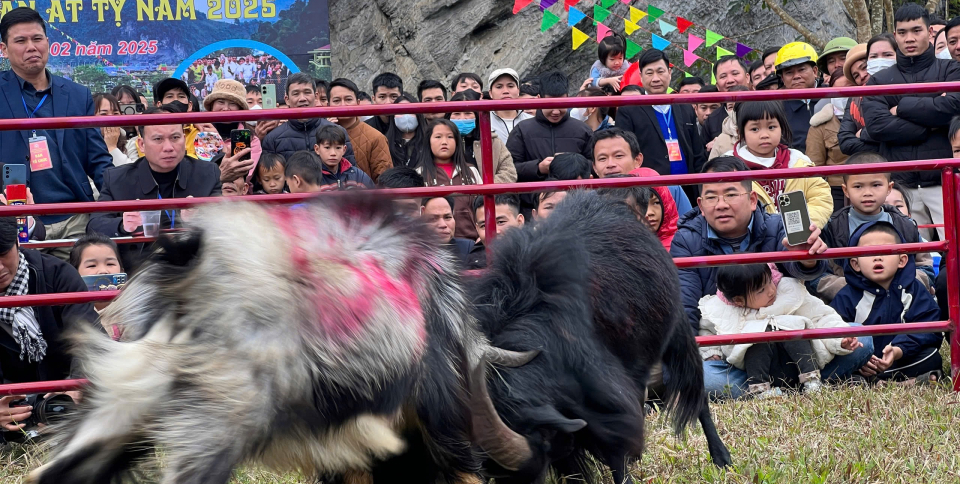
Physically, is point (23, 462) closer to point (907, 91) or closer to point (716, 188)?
point (716, 188)

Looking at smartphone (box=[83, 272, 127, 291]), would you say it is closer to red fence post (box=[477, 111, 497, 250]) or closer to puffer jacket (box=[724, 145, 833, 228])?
red fence post (box=[477, 111, 497, 250])

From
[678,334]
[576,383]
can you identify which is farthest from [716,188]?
[576,383]

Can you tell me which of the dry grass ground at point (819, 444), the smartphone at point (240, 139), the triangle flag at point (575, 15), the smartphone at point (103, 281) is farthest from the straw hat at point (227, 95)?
the triangle flag at point (575, 15)

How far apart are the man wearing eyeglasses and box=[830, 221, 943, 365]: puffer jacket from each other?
0.32m

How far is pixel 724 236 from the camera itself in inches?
171

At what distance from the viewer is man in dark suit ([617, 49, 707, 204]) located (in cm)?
592

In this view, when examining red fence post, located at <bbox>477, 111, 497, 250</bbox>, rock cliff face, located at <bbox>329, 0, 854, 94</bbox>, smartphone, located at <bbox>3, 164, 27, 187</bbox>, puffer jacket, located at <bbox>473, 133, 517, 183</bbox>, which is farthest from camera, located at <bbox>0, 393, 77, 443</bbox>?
rock cliff face, located at <bbox>329, 0, 854, 94</bbox>

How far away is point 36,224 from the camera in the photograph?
4.98 metres

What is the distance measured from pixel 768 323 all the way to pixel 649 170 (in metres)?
1.05

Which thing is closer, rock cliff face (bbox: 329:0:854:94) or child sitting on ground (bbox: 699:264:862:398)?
child sitting on ground (bbox: 699:264:862:398)

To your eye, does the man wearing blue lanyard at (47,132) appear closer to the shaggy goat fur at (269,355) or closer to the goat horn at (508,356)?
the shaggy goat fur at (269,355)

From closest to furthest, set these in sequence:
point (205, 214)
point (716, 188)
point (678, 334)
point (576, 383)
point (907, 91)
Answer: point (205, 214) < point (576, 383) < point (678, 334) < point (907, 91) < point (716, 188)

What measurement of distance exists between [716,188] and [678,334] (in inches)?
49.1

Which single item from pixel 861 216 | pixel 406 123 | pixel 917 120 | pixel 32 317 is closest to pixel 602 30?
pixel 406 123
